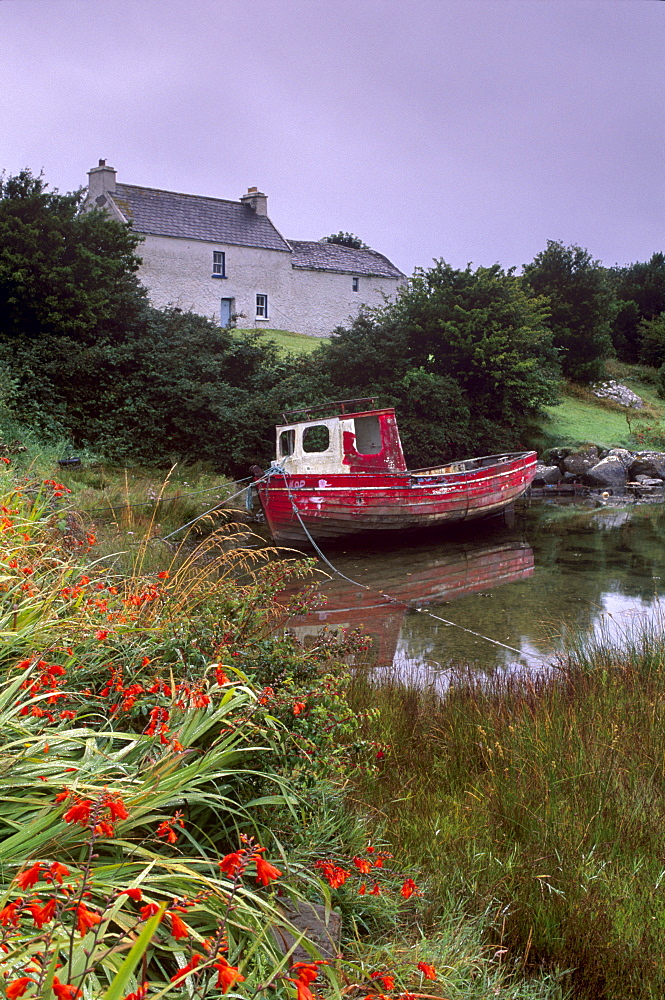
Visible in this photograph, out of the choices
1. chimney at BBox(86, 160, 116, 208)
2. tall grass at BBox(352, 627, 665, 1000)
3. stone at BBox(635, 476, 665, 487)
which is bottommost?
tall grass at BBox(352, 627, 665, 1000)

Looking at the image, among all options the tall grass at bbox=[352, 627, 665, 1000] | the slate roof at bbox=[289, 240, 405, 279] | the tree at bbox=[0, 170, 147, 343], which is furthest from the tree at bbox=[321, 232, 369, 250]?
the tall grass at bbox=[352, 627, 665, 1000]

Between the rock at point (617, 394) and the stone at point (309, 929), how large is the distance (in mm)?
30234

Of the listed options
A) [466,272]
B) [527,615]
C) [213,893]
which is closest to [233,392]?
[466,272]

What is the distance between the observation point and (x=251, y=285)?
111 feet

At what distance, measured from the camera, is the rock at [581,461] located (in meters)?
23.8

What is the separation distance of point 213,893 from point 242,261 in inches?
1321

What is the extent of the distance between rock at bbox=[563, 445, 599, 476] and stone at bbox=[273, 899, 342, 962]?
74.2ft

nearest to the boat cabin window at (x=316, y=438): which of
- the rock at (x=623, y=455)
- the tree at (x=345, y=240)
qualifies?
the rock at (x=623, y=455)

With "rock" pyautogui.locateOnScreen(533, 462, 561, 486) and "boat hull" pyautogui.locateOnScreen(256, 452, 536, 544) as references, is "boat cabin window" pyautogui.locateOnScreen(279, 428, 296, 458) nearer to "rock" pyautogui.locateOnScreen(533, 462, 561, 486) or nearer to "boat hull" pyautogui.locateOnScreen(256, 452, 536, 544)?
"boat hull" pyautogui.locateOnScreen(256, 452, 536, 544)

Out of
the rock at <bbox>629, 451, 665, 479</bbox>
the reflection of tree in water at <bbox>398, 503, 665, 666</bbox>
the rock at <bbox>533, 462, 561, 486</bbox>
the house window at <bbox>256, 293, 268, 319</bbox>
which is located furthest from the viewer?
the house window at <bbox>256, 293, 268, 319</bbox>

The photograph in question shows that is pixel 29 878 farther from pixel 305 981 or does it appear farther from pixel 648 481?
pixel 648 481

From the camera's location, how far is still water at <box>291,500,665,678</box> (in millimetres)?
8266

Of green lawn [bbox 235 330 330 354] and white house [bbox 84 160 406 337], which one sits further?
white house [bbox 84 160 406 337]

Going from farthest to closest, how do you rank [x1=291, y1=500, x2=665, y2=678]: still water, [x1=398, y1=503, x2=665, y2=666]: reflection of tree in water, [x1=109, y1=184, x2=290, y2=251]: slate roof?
[x1=109, y1=184, x2=290, y2=251]: slate roof < [x1=398, y1=503, x2=665, y2=666]: reflection of tree in water < [x1=291, y1=500, x2=665, y2=678]: still water
